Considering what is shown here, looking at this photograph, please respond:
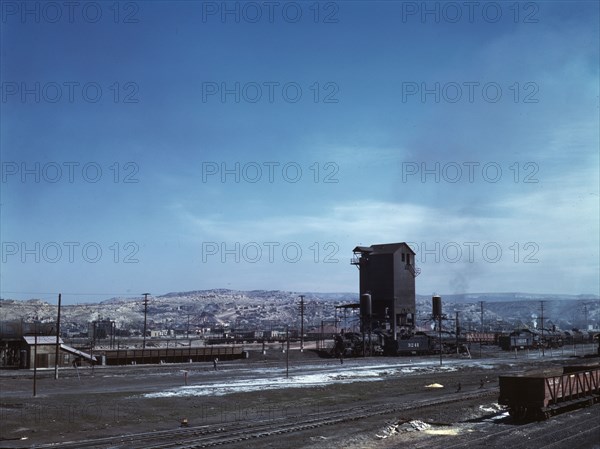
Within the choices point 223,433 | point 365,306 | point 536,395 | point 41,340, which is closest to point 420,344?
point 365,306

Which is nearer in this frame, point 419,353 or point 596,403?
point 596,403

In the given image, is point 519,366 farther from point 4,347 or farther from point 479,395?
point 4,347

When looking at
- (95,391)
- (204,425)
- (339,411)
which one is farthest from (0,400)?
(339,411)

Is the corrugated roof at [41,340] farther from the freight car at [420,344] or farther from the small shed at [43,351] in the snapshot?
the freight car at [420,344]

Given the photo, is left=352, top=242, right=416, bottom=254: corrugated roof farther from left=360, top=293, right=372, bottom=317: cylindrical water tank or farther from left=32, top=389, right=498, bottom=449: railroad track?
left=32, top=389, right=498, bottom=449: railroad track

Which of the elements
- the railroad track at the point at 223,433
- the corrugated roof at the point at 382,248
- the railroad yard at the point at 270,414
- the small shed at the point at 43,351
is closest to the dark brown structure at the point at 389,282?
the corrugated roof at the point at 382,248

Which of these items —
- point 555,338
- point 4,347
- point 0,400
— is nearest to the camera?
point 0,400
